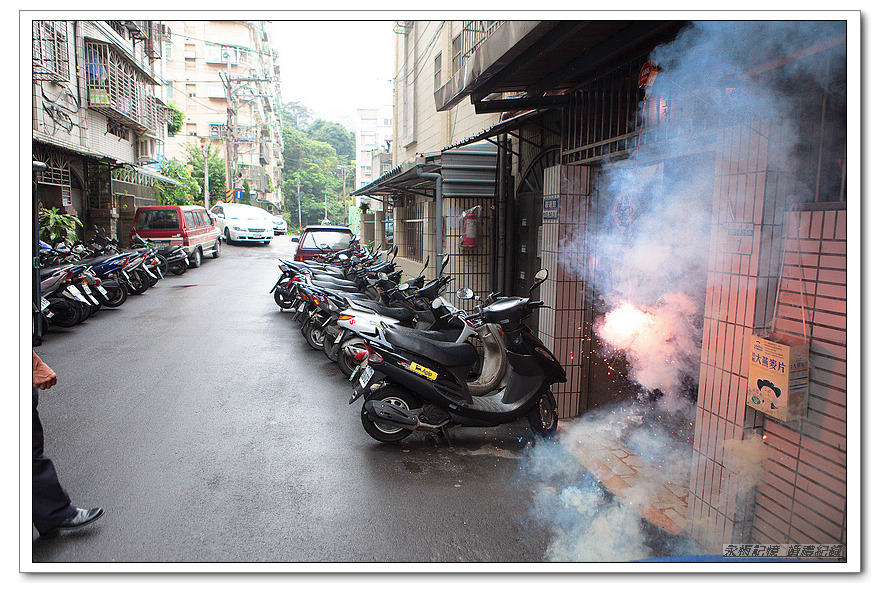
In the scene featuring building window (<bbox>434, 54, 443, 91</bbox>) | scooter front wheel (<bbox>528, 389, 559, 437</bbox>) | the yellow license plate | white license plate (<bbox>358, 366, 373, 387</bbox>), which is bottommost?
scooter front wheel (<bbox>528, 389, 559, 437</bbox>)

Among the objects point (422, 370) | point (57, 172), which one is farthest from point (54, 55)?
point (422, 370)

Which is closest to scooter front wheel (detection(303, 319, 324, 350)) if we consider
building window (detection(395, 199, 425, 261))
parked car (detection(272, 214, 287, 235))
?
building window (detection(395, 199, 425, 261))

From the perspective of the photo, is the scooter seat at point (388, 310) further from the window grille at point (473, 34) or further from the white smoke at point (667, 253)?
the window grille at point (473, 34)

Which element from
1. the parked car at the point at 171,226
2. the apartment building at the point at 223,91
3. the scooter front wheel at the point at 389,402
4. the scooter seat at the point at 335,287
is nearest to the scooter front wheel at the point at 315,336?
the scooter seat at the point at 335,287

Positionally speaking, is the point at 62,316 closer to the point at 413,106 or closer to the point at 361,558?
the point at 361,558

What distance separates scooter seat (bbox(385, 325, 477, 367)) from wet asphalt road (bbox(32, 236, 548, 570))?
71 centimetres

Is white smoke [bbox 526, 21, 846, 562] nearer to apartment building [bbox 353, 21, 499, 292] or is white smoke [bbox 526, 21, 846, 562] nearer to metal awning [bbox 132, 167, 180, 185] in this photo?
apartment building [bbox 353, 21, 499, 292]

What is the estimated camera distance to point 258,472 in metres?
4.42

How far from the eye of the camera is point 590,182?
5.54 m

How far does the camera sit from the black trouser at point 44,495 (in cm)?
335

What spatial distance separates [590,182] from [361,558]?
12.8ft

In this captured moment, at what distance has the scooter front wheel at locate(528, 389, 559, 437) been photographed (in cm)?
516

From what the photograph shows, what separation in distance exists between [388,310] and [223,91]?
46789 millimetres
